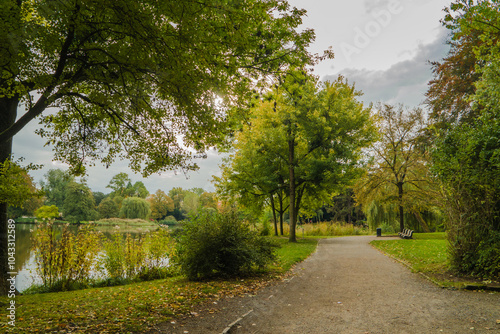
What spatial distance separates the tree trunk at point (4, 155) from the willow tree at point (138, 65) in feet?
0.08

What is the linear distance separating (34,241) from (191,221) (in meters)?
4.34

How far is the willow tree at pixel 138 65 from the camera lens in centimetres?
472

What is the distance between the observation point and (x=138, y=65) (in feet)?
18.6

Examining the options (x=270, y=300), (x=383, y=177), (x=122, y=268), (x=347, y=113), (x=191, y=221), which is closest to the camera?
(x=270, y=300)

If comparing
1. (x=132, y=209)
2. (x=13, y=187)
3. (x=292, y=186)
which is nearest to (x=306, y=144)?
(x=292, y=186)

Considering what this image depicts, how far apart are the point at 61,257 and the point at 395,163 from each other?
2371 centimetres

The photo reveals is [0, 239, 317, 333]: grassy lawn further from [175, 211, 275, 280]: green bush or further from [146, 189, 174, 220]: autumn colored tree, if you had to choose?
[146, 189, 174, 220]: autumn colored tree

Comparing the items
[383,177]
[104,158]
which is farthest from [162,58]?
[383,177]

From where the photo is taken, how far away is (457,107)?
16938mm

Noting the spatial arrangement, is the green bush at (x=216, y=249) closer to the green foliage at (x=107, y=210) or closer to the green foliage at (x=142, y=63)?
the green foliage at (x=142, y=63)

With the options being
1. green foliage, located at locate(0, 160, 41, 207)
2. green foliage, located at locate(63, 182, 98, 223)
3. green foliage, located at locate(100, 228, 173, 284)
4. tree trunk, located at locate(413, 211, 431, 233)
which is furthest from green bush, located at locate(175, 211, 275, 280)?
tree trunk, located at locate(413, 211, 431, 233)

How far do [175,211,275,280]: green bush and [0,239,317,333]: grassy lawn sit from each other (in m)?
0.42

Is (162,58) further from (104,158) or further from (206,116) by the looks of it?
(104,158)

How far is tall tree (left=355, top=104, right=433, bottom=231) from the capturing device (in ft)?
77.3
